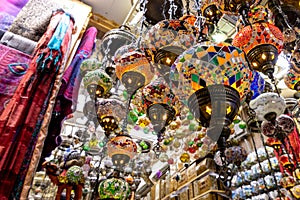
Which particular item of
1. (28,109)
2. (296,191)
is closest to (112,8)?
(28,109)

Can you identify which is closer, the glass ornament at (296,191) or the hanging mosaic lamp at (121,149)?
the hanging mosaic lamp at (121,149)

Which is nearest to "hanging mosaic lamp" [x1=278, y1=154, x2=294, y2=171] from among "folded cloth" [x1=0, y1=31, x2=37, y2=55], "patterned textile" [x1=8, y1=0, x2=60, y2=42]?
"folded cloth" [x1=0, y1=31, x2=37, y2=55]

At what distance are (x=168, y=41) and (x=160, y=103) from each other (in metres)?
0.23

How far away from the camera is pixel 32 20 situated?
1802 mm

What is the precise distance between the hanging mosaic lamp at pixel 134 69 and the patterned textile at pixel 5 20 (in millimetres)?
1321

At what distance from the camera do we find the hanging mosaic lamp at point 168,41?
2.43ft

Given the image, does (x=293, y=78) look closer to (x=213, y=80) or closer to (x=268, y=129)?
(x=268, y=129)

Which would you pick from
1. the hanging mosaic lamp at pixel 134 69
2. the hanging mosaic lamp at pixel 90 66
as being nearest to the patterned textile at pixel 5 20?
the hanging mosaic lamp at pixel 90 66

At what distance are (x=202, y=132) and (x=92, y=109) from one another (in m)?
0.63

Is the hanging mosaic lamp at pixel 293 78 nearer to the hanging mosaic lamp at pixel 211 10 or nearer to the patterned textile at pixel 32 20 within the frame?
the hanging mosaic lamp at pixel 211 10

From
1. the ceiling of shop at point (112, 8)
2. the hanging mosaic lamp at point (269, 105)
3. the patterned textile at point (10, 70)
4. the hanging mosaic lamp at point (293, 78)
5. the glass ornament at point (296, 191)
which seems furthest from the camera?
the ceiling of shop at point (112, 8)

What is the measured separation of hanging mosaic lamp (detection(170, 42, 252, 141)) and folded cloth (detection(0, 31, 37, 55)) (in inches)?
56.4

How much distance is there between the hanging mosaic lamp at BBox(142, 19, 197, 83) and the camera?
0.74 m

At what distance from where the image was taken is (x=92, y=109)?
46.3 inches
